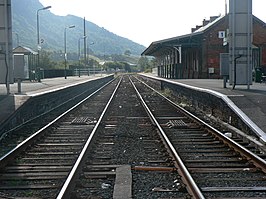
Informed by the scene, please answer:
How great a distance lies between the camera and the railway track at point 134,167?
7312 millimetres

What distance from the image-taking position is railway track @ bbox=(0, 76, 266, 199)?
731cm

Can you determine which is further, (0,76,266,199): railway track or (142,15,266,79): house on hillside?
(142,15,266,79): house on hillside

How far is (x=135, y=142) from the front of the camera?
1244 centimetres

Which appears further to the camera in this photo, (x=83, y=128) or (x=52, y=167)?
(x=83, y=128)

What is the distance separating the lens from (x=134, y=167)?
903 cm

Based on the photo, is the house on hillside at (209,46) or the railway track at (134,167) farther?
the house on hillside at (209,46)

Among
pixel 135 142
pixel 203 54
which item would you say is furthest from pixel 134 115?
pixel 203 54

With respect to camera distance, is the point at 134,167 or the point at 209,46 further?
the point at 209,46

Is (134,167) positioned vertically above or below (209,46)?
below

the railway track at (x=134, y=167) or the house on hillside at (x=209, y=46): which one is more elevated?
the house on hillside at (x=209, y=46)

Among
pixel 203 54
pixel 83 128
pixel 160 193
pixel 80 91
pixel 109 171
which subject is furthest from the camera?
pixel 203 54

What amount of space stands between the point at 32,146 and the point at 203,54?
3908cm

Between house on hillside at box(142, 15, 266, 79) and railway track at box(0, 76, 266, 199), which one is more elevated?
house on hillside at box(142, 15, 266, 79)

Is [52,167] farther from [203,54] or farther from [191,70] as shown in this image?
[191,70]
